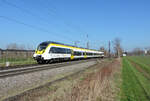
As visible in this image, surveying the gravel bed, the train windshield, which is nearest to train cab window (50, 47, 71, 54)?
the train windshield

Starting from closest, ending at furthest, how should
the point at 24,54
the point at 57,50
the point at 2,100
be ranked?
1. the point at 2,100
2. the point at 57,50
3. the point at 24,54

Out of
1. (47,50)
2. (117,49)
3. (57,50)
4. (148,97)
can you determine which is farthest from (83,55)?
(117,49)

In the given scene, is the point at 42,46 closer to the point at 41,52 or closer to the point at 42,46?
the point at 42,46

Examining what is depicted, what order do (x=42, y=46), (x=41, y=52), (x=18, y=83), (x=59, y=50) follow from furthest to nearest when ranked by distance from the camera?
(x=59, y=50), (x=42, y=46), (x=41, y=52), (x=18, y=83)

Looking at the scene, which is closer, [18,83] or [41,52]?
[18,83]

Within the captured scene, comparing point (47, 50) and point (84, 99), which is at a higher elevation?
point (47, 50)

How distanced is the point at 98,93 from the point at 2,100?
3854 mm

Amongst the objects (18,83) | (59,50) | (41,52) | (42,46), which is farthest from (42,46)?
(18,83)

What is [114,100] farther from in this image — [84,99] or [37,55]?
[37,55]

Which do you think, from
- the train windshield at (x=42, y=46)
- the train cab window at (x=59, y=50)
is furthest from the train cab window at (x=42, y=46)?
the train cab window at (x=59, y=50)

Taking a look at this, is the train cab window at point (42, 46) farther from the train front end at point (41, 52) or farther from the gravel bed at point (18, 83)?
the gravel bed at point (18, 83)

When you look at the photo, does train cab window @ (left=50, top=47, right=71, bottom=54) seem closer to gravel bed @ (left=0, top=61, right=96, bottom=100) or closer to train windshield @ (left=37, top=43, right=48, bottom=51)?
train windshield @ (left=37, top=43, right=48, bottom=51)

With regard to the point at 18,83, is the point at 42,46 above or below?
above

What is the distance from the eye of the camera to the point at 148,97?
639cm
